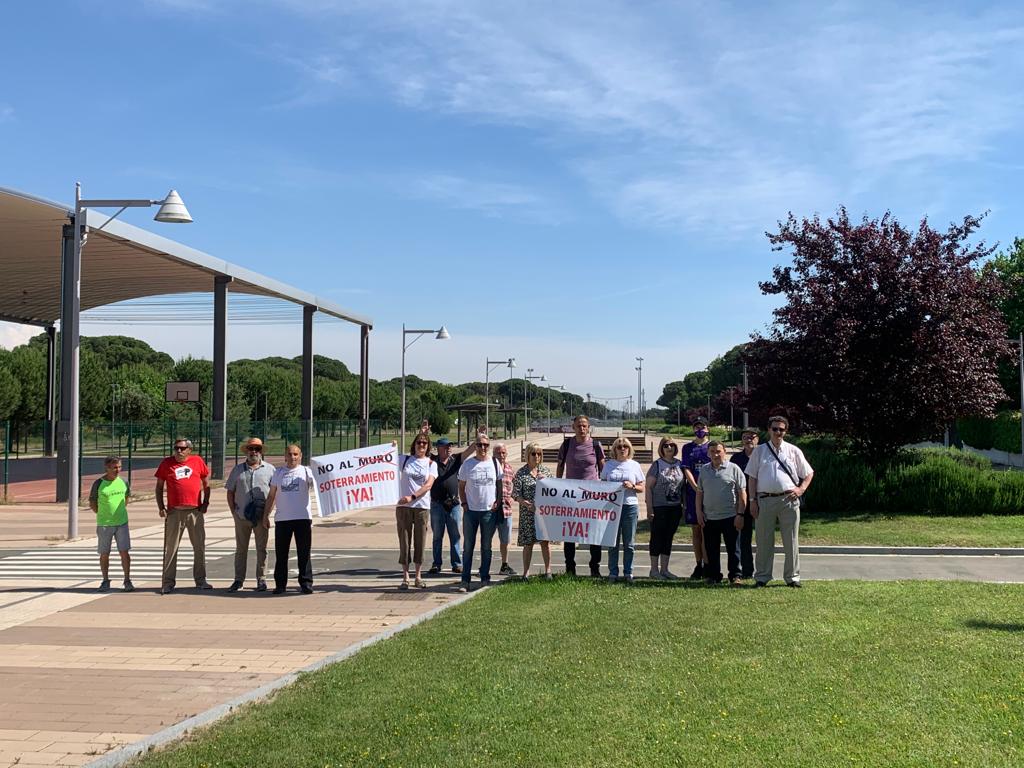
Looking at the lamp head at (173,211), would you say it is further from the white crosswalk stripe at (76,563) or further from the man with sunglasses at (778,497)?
the man with sunglasses at (778,497)

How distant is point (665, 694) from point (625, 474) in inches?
215

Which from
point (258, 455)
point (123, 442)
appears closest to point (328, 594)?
point (258, 455)

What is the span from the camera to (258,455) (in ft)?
35.7

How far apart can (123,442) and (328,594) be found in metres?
28.9

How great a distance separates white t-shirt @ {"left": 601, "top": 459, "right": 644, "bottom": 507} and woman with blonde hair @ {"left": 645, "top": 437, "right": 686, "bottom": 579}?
0.52 ft

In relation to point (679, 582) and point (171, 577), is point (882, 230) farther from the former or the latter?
point (171, 577)

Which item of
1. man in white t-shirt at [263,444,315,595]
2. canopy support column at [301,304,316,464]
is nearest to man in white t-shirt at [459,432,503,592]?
man in white t-shirt at [263,444,315,595]

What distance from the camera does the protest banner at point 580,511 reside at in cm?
1115

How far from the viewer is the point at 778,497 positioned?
10.3 metres

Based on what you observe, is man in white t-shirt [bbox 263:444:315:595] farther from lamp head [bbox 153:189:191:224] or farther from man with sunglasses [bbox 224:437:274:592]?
lamp head [bbox 153:189:191:224]

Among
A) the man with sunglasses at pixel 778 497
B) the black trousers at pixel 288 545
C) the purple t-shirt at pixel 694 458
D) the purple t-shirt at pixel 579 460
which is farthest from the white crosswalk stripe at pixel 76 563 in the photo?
the man with sunglasses at pixel 778 497

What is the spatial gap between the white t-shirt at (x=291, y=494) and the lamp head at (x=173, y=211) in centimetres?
688

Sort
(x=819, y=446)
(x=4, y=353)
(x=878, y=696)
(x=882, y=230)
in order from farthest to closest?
(x=4, y=353)
(x=819, y=446)
(x=882, y=230)
(x=878, y=696)

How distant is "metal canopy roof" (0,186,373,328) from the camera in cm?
2622
